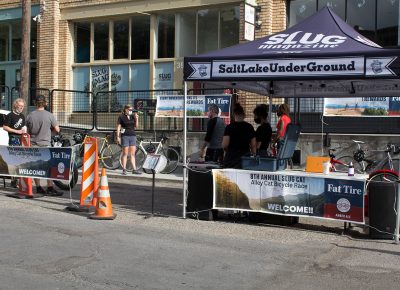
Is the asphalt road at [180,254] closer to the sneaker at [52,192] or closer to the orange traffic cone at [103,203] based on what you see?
the orange traffic cone at [103,203]

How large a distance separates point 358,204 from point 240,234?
68.9 inches

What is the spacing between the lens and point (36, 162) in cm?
1074

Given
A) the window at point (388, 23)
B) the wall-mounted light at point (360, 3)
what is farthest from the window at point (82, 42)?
the window at point (388, 23)

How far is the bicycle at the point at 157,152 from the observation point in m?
15.4

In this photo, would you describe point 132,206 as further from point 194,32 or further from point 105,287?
point 194,32

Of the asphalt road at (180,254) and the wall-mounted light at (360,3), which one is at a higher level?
the wall-mounted light at (360,3)

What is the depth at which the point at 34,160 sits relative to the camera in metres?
10.8

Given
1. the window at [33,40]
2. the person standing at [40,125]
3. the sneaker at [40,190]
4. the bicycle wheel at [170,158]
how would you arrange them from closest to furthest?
the person standing at [40,125]
the sneaker at [40,190]
the bicycle wheel at [170,158]
the window at [33,40]

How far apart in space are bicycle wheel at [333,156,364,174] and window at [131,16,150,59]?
8.12 metres

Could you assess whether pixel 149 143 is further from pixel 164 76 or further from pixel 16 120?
pixel 16 120

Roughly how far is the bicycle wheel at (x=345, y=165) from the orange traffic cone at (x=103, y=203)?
5813 mm

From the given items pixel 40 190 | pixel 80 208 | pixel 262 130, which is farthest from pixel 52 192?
pixel 262 130

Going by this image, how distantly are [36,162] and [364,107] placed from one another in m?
8.15

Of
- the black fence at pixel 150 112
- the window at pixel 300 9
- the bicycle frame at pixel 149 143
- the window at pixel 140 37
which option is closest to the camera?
the black fence at pixel 150 112
